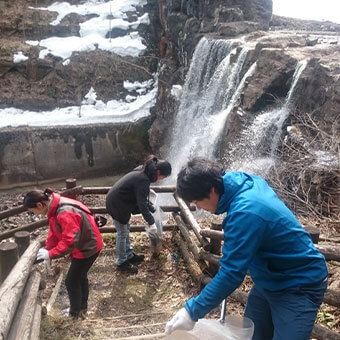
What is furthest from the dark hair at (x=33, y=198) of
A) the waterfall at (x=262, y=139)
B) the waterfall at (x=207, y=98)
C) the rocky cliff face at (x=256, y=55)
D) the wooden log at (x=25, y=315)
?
the waterfall at (x=207, y=98)

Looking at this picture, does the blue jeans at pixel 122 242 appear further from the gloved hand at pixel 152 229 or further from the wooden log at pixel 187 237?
the wooden log at pixel 187 237

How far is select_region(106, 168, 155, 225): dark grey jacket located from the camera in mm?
4559

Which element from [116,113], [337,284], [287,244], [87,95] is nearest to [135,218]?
[337,284]

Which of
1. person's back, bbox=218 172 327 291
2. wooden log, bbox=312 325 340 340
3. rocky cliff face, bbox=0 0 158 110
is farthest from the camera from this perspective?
rocky cliff face, bbox=0 0 158 110

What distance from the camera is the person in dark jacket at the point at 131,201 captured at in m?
4.41

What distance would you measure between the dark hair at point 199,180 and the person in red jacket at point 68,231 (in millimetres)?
1692

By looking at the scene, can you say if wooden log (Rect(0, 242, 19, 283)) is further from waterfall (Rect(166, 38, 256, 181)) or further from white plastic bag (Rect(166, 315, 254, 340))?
waterfall (Rect(166, 38, 256, 181))

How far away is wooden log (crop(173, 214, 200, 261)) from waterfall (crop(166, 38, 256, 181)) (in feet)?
18.6

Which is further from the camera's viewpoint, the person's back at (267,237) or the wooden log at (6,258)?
Answer: the wooden log at (6,258)

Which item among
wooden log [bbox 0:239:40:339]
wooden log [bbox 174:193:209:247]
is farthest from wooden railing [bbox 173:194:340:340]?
wooden log [bbox 0:239:40:339]

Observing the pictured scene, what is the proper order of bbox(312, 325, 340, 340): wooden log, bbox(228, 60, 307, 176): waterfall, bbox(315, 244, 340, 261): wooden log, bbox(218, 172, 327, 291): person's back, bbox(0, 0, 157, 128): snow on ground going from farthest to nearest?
1. bbox(0, 0, 157, 128): snow on ground
2. bbox(228, 60, 307, 176): waterfall
3. bbox(315, 244, 340, 261): wooden log
4. bbox(312, 325, 340, 340): wooden log
5. bbox(218, 172, 327, 291): person's back

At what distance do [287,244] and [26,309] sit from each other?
5.96 feet

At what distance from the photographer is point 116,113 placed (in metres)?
16.3

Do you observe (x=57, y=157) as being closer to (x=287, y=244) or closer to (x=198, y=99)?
(x=198, y=99)
